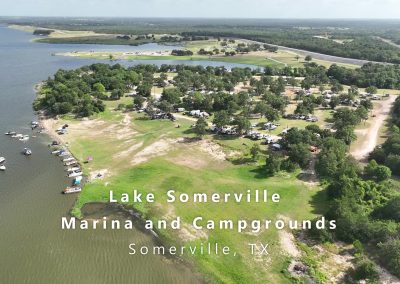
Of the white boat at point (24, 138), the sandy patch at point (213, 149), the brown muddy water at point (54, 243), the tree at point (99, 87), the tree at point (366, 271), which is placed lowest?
the brown muddy water at point (54, 243)

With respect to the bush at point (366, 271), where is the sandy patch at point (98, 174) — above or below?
below

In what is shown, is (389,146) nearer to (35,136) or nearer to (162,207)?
(162,207)

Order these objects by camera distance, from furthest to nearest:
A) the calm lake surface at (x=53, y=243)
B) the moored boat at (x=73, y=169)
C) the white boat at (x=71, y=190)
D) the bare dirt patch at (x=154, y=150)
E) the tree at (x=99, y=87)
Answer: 1. the tree at (x=99, y=87)
2. the bare dirt patch at (x=154, y=150)
3. the moored boat at (x=73, y=169)
4. the white boat at (x=71, y=190)
5. the calm lake surface at (x=53, y=243)

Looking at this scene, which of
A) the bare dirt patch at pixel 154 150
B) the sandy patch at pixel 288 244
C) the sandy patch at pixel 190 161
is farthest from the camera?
the bare dirt patch at pixel 154 150

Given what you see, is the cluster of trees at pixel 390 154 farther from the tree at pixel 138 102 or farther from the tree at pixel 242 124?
the tree at pixel 138 102

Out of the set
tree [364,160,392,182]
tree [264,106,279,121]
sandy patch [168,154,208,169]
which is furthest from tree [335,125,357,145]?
sandy patch [168,154,208,169]

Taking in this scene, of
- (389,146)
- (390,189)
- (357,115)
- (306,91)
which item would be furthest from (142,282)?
(306,91)

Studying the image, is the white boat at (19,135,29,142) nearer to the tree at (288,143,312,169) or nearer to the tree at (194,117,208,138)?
the tree at (194,117,208,138)

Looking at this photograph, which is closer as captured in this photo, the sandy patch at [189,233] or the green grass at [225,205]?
the green grass at [225,205]

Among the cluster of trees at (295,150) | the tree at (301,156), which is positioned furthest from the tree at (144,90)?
the tree at (301,156)
